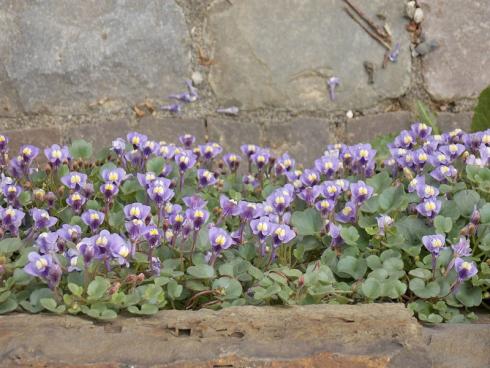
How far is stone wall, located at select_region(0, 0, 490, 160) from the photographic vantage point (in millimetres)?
2824

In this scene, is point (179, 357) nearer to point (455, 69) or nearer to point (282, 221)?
point (282, 221)

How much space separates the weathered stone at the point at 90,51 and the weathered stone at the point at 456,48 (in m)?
0.92

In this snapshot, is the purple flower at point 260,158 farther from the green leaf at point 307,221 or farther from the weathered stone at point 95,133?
the weathered stone at point 95,133

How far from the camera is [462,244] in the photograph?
5.79 ft

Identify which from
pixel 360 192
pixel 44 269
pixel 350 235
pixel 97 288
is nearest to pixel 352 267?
pixel 350 235

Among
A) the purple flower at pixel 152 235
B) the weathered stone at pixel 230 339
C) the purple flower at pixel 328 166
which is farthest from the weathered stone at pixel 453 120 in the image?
the purple flower at pixel 152 235

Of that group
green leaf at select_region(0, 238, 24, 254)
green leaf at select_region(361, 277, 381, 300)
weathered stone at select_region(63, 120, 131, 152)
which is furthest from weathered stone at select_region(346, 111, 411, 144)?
green leaf at select_region(0, 238, 24, 254)

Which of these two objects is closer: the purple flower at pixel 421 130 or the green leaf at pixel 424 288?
the green leaf at pixel 424 288

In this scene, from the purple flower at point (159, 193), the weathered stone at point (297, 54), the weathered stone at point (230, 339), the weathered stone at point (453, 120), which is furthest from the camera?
the weathered stone at point (453, 120)

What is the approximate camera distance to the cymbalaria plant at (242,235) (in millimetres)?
1666

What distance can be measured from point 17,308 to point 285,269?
57 centimetres

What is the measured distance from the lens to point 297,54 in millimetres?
2951

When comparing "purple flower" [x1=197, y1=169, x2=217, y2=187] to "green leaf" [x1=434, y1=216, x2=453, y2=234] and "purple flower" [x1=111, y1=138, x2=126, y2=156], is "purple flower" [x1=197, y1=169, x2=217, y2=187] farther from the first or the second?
"green leaf" [x1=434, y1=216, x2=453, y2=234]

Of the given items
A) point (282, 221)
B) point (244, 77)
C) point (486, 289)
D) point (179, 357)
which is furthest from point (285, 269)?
point (244, 77)
